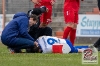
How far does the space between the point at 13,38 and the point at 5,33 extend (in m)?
0.20

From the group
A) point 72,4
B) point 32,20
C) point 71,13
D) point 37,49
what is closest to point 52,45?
point 37,49

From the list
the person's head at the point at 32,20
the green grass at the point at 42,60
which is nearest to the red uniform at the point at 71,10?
the person's head at the point at 32,20

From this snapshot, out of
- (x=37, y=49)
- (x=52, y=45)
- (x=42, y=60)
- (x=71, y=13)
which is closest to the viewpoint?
(x=42, y=60)

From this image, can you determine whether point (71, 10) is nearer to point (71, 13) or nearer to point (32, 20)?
point (71, 13)

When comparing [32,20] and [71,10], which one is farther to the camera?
[71,10]

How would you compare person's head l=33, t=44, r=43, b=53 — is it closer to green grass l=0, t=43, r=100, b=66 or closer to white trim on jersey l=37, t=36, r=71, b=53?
white trim on jersey l=37, t=36, r=71, b=53

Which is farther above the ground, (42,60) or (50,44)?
(42,60)

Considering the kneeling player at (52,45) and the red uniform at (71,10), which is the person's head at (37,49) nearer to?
the kneeling player at (52,45)

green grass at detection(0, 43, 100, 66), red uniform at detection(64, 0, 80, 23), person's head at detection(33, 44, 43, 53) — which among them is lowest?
person's head at detection(33, 44, 43, 53)

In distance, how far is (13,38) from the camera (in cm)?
1088

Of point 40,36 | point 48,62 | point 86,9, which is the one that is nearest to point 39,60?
point 48,62

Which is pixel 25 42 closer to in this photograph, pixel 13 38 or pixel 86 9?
pixel 13 38

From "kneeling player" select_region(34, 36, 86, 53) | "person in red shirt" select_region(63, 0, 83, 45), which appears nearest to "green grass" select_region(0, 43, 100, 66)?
"kneeling player" select_region(34, 36, 86, 53)

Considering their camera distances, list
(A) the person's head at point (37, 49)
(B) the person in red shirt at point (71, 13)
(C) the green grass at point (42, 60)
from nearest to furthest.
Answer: (C) the green grass at point (42, 60) → (A) the person's head at point (37, 49) → (B) the person in red shirt at point (71, 13)
